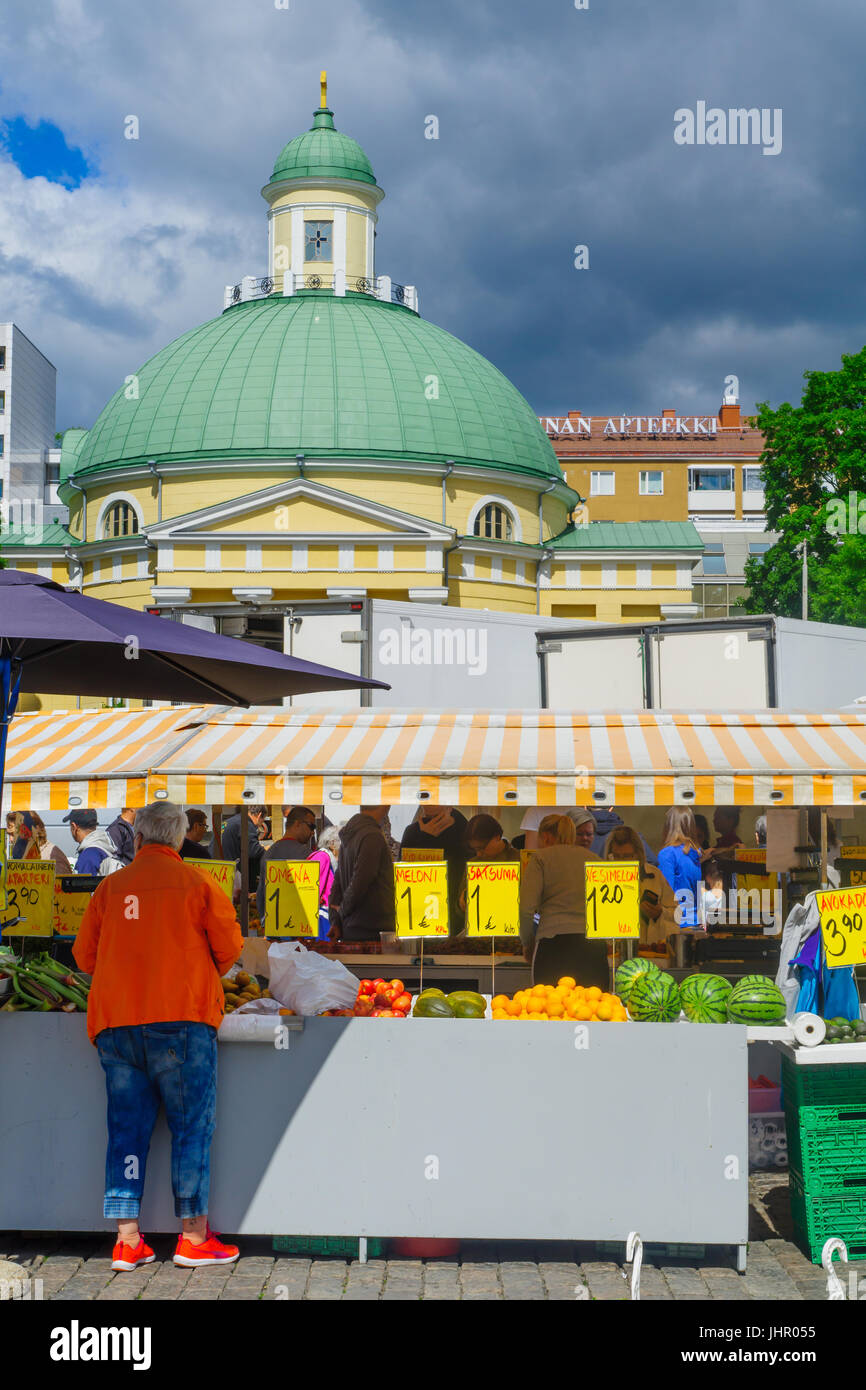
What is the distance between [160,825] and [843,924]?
11.1ft

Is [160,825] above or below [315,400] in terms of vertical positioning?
below

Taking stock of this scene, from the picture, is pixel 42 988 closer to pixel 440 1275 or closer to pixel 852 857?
pixel 440 1275

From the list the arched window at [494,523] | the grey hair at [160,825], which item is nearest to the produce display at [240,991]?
the grey hair at [160,825]

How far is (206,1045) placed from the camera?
5980 mm

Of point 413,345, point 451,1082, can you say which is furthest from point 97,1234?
point 413,345

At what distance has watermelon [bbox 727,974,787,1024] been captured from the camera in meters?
6.50

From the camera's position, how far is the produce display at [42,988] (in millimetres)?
6594

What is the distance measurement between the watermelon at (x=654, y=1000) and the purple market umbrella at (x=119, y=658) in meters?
2.10

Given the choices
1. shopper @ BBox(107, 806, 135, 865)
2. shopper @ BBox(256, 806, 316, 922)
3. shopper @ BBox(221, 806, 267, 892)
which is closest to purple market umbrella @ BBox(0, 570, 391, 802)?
shopper @ BBox(256, 806, 316, 922)

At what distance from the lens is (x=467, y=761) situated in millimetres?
7828

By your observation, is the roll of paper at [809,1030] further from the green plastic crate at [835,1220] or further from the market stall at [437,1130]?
the green plastic crate at [835,1220]

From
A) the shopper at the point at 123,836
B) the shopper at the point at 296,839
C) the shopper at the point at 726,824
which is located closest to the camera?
the shopper at the point at 296,839

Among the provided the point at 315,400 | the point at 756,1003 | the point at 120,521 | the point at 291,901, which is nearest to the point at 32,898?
the point at 291,901

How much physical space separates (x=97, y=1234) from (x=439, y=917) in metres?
2.31
